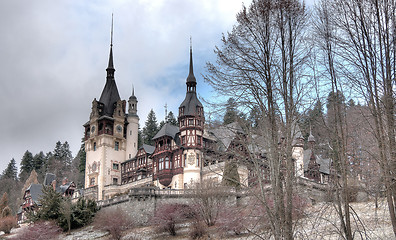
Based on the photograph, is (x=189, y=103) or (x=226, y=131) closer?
(x=226, y=131)

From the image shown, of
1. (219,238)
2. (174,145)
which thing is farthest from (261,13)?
(174,145)

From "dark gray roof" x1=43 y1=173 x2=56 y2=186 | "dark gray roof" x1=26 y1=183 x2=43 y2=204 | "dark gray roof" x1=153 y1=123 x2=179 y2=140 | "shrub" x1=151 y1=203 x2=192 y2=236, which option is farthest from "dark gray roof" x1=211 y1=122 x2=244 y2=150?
"dark gray roof" x1=43 y1=173 x2=56 y2=186

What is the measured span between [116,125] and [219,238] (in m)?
35.6

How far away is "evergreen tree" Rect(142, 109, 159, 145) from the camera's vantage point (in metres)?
85.3

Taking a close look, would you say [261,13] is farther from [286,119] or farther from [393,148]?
[393,148]

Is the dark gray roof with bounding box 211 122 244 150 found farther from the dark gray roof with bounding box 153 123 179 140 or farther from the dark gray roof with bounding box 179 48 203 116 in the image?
the dark gray roof with bounding box 153 123 179 140

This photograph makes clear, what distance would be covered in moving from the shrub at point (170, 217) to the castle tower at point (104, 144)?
71.9 feet

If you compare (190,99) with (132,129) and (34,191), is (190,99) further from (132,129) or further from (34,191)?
(34,191)

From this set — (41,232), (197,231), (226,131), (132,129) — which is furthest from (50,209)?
(226,131)

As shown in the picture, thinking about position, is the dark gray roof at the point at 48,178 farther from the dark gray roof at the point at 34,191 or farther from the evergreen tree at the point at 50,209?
the evergreen tree at the point at 50,209

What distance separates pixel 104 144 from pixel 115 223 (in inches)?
964

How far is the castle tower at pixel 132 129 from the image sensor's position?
209 ft

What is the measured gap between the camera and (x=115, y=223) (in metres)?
37.9

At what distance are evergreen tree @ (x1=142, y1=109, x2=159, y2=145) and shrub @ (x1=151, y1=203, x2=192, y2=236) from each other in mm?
A: 45485
